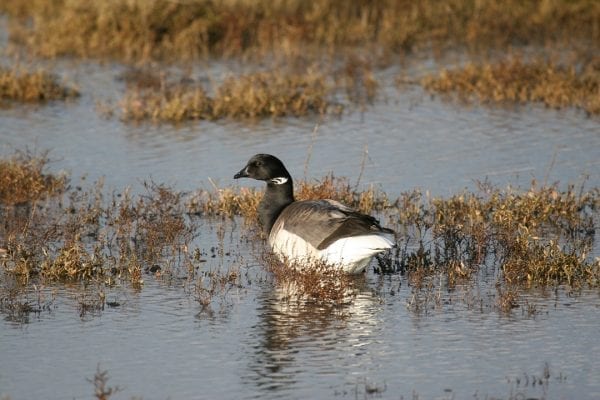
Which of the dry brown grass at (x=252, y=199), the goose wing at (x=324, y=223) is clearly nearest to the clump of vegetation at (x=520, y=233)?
the dry brown grass at (x=252, y=199)

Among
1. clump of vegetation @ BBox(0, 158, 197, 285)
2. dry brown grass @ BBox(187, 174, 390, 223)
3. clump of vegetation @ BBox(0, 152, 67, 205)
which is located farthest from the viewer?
clump of vegetation @ BBox(0, 152, 67, 205)

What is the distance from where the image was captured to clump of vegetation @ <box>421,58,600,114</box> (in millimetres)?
18391

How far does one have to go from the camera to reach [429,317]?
9352 millimetres

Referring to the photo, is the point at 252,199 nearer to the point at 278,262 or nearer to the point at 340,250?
the point at 278,262

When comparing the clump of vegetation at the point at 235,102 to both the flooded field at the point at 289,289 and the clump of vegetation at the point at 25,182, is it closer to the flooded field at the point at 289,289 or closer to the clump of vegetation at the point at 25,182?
the flooded field at the point at 289,289

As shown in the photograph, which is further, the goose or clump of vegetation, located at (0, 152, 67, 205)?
clump of vegetation, located at (0, 152, 67, 205)

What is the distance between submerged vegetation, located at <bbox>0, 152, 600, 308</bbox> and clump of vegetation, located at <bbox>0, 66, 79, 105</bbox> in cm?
428

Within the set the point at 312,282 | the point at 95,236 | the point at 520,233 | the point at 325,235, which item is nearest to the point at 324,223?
the point at 325,235

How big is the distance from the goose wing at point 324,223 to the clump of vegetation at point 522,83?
835 centimetres

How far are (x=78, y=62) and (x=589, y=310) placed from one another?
1436cm

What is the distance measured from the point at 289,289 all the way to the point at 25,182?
15.1 feet

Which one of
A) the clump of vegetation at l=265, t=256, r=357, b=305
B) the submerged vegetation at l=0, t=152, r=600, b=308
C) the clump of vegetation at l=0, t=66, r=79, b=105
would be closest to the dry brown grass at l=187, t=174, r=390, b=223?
the submerged vegetation at l=0, t=152, r=600, b=308

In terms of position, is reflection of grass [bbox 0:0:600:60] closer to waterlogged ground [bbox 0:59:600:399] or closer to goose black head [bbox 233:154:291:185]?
waterlogged ground [bbox 0:59:600:399]

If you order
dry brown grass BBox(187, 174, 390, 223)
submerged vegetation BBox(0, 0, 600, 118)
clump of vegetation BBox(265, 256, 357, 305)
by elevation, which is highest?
submerged vegetation BBox(0, 0, 600, 118)
